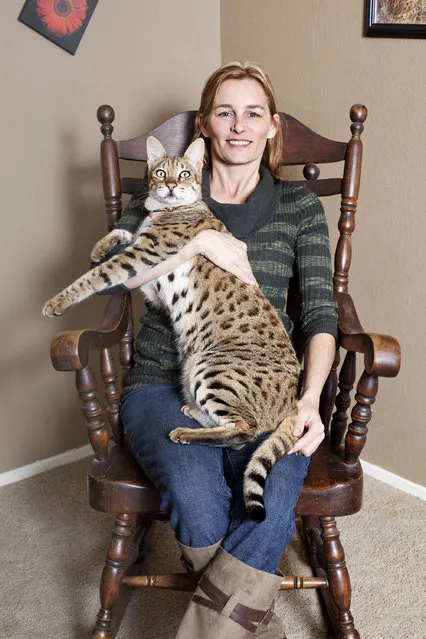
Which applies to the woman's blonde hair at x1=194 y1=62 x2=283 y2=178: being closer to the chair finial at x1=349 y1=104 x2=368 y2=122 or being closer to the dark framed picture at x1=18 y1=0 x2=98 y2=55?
the chair finial at x1=349 y1=104 x2=368 y2=122

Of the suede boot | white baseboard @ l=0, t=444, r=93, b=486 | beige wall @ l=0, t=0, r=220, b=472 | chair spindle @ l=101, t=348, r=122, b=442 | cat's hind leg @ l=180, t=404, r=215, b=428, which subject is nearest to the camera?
the suede boot

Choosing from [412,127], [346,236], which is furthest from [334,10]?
[346,236]

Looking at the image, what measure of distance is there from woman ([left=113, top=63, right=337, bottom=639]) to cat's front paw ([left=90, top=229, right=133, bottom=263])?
7cm

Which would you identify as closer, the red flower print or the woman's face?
the woman's face

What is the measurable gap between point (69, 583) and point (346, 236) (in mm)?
1434

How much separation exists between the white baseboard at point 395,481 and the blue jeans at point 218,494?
1.16 m

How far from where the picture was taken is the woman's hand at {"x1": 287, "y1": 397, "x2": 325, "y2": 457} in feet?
4.98

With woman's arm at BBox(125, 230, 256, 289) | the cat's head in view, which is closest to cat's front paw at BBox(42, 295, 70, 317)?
woman's arm at BBox(125, 230, 256, 289)

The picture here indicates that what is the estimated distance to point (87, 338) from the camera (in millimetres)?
1515

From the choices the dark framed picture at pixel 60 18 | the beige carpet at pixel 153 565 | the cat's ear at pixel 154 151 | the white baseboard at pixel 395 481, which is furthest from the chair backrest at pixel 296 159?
the white baseboard at pixel 395 481

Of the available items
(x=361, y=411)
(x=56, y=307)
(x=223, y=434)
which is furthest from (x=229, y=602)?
(x=56, y=307)

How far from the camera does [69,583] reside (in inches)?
79.7

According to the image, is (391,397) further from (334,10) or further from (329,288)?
(334,10)

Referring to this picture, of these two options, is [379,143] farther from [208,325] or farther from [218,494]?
[218,494]
